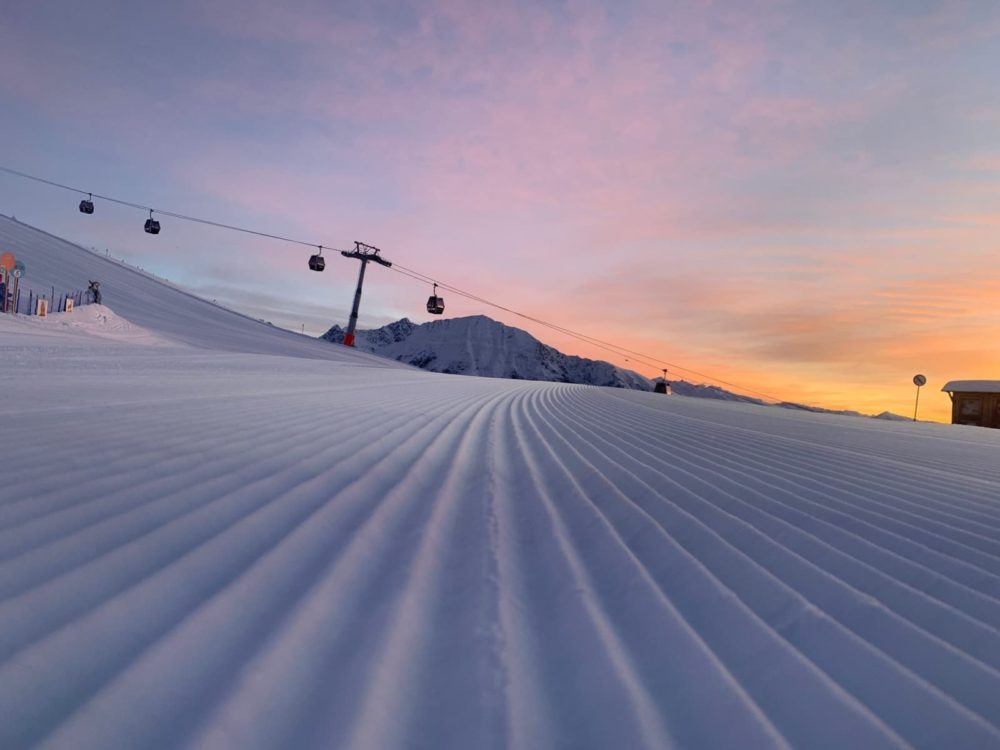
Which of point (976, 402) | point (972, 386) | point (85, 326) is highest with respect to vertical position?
point (972, 386)

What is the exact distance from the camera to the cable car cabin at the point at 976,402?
2462cm

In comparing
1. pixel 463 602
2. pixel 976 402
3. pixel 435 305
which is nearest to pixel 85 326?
pixel 435 305

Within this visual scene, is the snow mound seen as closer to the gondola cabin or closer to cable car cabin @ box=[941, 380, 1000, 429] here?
the gondola cabin

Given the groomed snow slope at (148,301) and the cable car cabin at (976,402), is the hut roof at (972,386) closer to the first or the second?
the cable car cabin at (976,402)

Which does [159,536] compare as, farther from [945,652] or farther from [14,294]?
[14,294]

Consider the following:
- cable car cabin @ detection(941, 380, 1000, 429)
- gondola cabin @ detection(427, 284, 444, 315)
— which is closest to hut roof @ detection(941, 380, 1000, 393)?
cable car cabin @ detection(941, 380, 1000, 429)

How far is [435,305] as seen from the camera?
2842 cm

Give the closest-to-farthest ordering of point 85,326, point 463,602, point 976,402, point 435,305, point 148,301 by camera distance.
Answer: point 463,602
point 85,326
point 976,402
point 435,305
point 148,301

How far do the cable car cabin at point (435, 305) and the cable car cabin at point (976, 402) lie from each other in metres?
23.1

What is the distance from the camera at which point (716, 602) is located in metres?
1.79

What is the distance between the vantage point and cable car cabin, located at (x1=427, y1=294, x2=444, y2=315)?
92.3 feet

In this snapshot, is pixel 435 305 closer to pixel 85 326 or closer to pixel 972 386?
pixel 85 326

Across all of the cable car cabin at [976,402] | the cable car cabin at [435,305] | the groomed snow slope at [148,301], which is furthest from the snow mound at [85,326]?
the cable car cabin at [976,402]

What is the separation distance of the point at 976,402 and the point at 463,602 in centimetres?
3122
